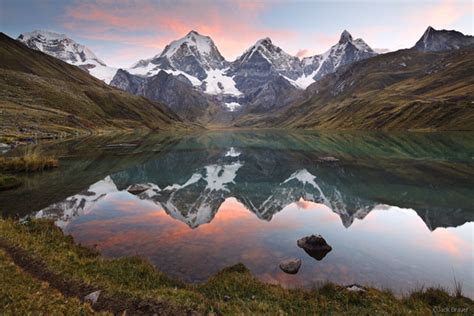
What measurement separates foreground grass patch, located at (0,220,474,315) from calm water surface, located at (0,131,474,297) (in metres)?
2.79

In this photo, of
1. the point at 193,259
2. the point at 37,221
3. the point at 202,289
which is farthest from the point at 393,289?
the point at 37,221

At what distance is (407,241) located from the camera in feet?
87.2

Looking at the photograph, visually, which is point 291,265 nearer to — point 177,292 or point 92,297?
point 177,292

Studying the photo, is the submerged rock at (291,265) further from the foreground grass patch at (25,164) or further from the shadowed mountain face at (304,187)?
the foreground grass patch at (25,164)

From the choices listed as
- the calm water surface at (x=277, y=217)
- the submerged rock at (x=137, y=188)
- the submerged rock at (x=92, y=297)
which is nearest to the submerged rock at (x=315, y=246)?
the calm water surface at (x=277, y=217)

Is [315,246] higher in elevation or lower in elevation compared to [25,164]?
lower

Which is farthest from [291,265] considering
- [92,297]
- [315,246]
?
[92,297]

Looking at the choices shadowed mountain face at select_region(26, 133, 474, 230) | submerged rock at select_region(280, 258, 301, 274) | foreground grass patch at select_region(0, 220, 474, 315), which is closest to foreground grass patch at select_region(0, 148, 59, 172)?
shadowed mountain face at select_region(26, 133, 474, 230)

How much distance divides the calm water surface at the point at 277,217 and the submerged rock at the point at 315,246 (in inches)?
24.8

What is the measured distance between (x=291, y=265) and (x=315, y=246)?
440 centimetres

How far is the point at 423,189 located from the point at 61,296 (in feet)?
156

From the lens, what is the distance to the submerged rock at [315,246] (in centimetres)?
2348

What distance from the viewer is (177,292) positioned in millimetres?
14719

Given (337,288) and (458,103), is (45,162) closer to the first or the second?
(337,288)
